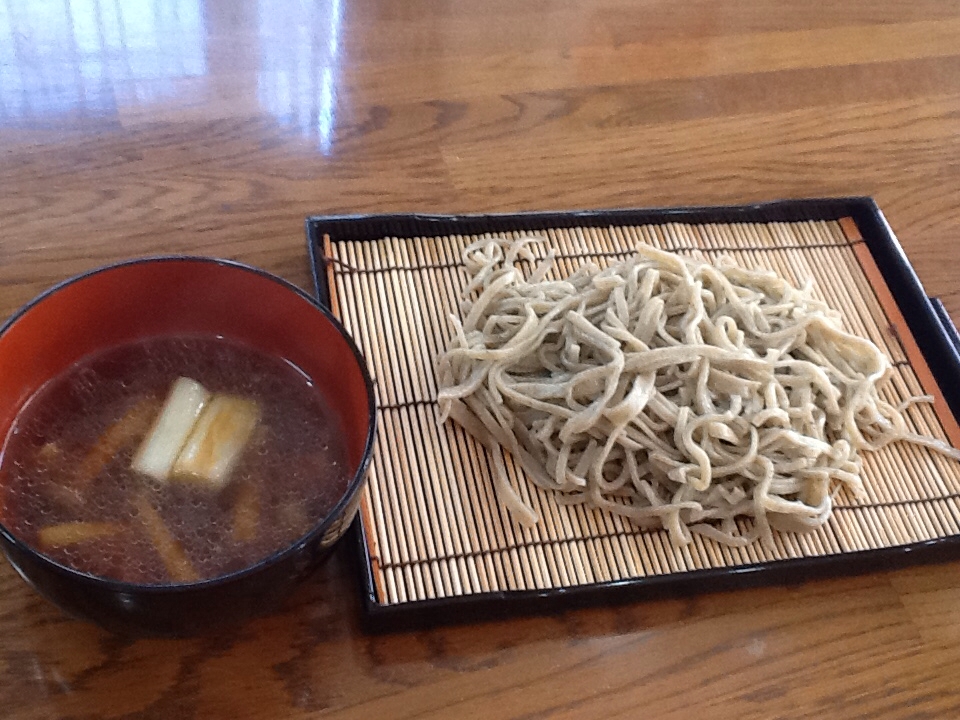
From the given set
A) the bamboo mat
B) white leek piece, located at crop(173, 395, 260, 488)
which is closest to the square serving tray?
the bamboo mat

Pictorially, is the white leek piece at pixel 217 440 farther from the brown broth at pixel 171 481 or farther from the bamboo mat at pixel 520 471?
the bamboo mat at pixel 520 471

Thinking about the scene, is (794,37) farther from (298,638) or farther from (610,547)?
(298,638)

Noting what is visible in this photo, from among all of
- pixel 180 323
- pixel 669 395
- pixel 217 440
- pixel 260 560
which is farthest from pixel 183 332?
pixel 669 395

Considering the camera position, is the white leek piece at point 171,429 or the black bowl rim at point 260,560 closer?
the black bowl rim at point 260,560

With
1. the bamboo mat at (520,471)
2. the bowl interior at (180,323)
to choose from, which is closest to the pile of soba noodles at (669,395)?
the bamboo mat at (520,471)

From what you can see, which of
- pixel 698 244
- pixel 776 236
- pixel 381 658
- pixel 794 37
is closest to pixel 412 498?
pixel 381 658

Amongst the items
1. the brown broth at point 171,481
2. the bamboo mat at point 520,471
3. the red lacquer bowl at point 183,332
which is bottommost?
the bamboo mat at point 520,471

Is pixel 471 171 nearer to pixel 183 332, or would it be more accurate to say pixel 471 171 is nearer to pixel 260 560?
pixel 183 332
